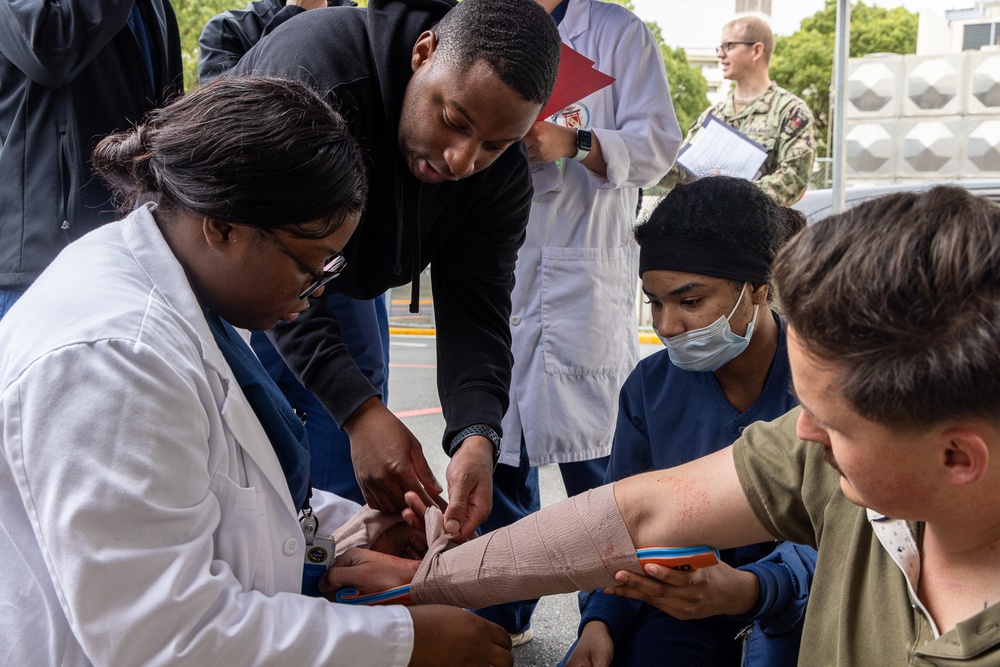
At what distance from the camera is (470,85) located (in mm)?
1994

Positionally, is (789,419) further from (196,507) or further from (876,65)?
(876,65)

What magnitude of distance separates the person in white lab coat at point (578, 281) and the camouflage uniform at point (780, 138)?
1056 millimetres

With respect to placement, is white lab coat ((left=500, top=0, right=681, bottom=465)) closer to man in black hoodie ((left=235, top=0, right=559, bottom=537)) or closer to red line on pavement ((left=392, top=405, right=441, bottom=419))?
man in black hoodie ((left=235, top=0, right=559, bottom=537))

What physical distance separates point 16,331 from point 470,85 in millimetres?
1013

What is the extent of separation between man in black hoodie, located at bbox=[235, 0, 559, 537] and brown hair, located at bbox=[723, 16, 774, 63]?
284 centimetres

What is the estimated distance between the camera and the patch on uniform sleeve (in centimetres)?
439

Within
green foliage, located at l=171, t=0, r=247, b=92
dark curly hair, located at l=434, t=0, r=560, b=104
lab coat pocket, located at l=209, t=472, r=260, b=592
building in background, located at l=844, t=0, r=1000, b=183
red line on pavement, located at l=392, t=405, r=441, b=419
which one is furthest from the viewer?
green foliage, located at l=171, t=0, r=247, b=92

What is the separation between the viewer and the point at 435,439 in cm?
580

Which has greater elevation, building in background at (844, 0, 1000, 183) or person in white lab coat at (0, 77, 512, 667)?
person in white lab coat at (0, 77, 512, 667)

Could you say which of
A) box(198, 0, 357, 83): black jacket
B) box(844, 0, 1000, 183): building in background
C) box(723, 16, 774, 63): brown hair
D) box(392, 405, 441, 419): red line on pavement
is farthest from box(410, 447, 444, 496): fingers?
box(844, 0, 1000, 183): building in background

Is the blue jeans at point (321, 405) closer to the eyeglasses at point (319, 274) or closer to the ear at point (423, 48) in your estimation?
the ear at point (423, 48)

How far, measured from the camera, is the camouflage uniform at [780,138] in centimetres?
423

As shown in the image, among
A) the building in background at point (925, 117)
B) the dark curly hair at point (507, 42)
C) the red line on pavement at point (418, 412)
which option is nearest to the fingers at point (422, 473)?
the dark curly hair at point (507, 42)

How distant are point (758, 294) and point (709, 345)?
0.65 ft
